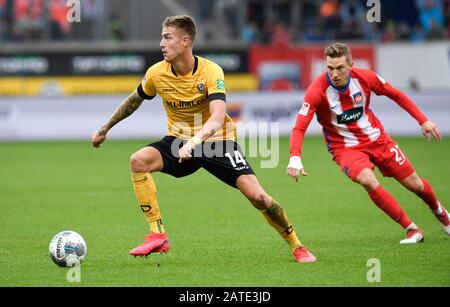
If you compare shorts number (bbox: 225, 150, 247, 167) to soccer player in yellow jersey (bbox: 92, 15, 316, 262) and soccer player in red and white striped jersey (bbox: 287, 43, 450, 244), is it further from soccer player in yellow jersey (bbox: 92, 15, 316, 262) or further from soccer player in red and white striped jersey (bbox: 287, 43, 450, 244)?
soccer player in red and white striped jersey (bbox: 287, 43, 450, 244)

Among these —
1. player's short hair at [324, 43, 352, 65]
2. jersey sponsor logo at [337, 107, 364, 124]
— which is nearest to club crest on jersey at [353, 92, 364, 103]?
jersey sponsor logo at [337, 107, 364, 124]

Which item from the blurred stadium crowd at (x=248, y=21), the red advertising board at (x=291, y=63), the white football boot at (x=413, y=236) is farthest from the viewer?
the red advertising board at (x=291, y=63)

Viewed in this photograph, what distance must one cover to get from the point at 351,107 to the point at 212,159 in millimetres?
1792

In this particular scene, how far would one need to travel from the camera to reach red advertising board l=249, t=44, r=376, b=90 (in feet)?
92.5

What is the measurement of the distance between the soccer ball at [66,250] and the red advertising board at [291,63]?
68.4 feet

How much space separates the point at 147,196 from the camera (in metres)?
8.35

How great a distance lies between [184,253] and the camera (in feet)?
28.9

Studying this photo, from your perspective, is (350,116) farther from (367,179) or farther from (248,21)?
(248,21)

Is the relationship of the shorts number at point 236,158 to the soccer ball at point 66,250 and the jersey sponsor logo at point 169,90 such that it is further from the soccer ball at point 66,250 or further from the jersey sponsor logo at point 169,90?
the soccer ball at point 66,250

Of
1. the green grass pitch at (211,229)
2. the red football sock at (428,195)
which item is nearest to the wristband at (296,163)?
the green grass pitch at (211,229)

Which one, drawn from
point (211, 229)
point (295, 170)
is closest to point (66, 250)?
point (295, 170)

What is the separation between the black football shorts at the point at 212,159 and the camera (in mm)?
8109

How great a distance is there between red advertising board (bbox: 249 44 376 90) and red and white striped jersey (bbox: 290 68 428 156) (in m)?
19.0
